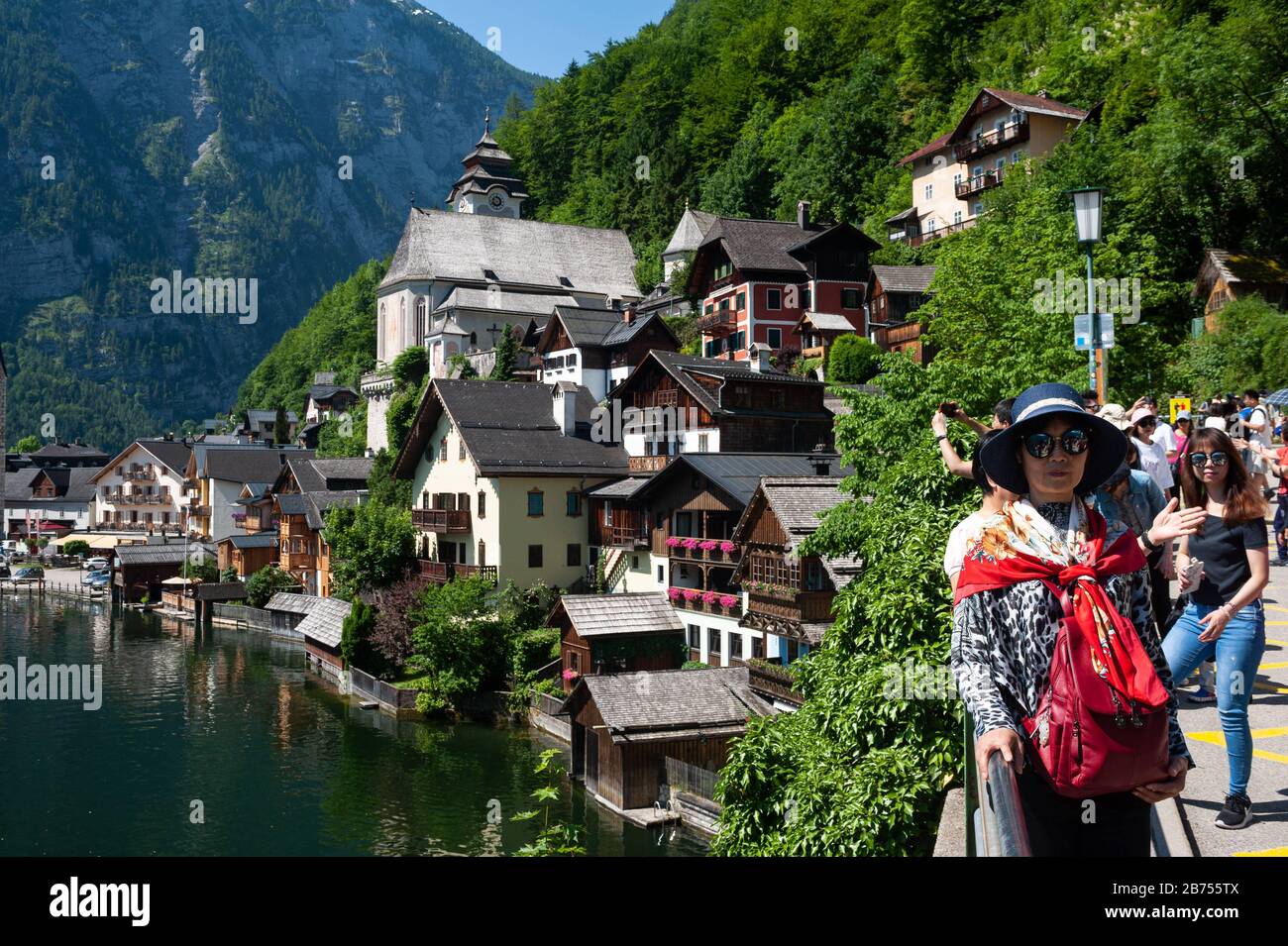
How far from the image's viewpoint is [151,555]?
261 ft

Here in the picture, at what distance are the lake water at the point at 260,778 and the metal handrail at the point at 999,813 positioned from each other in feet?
53.7

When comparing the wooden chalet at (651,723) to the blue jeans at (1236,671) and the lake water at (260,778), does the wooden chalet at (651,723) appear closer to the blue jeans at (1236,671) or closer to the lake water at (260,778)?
the lake water at (260,778)

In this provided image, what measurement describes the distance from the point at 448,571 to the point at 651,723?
22913mm

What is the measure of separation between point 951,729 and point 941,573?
208 cm

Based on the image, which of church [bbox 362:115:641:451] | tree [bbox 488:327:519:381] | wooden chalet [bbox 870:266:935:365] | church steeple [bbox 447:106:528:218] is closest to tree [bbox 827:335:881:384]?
wooden chalet [bbox 870:266:935:365]

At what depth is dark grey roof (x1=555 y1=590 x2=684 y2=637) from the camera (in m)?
37.8

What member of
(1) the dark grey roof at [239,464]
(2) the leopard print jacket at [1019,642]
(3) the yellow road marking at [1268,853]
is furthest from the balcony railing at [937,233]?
(2) the leopard print jacket at [1019,642]

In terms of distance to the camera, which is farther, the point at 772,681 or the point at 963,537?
the point at 772,681

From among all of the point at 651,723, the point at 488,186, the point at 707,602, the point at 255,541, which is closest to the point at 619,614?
the point at 707,602

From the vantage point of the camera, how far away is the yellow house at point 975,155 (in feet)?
198

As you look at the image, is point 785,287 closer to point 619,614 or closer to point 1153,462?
point 619,614

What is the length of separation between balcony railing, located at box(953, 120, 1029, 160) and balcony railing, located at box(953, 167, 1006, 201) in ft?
4.62
